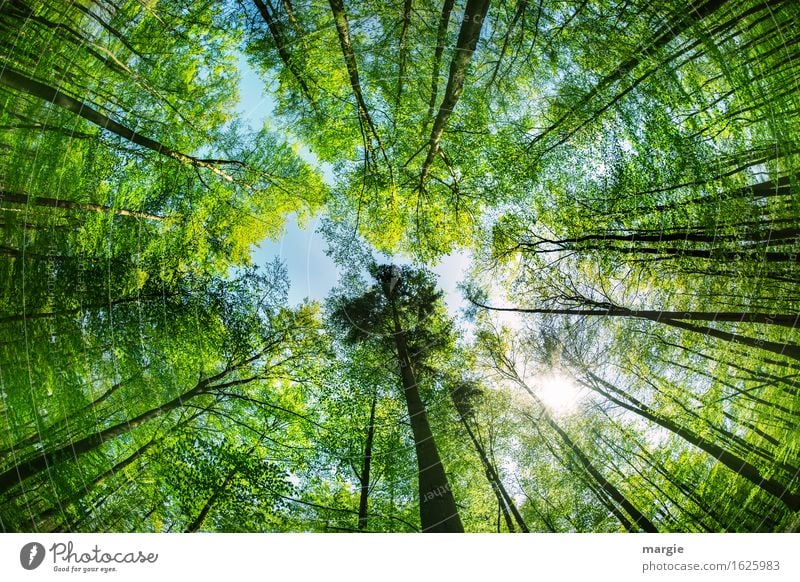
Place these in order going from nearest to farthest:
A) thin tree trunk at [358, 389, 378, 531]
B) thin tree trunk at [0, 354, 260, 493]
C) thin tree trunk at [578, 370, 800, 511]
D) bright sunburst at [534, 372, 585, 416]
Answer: thin tree trunk at [0, 354, 260, 493]
thin tree trunk at [578, 370, 800, 511]
thin tree trunk at [358, 389, 378, 531]
bright sunburst at [534, 372, 585, 416]

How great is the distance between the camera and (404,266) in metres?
2.63

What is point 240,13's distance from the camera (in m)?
2.33

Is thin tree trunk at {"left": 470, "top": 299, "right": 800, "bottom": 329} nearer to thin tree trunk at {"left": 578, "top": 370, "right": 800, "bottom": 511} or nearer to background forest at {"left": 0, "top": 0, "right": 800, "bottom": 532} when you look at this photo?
background forest at {"left": 0, "top": 0, "right": 800, "bottom": 532}

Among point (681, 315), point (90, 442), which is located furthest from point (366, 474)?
point (681, 315)

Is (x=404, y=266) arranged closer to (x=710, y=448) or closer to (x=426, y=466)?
(x=426, y=466)

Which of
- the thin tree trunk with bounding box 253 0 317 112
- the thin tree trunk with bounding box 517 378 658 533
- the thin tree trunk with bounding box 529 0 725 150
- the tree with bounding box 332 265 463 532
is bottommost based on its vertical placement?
the thin tree trunk with bounding box 517 378 658 533

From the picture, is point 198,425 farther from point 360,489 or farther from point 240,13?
point 240,13

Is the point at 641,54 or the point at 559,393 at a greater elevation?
the point at 641,54

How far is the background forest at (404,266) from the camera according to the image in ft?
7.19

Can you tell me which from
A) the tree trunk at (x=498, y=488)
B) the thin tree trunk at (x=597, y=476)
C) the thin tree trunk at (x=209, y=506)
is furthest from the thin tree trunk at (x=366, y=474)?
the thin tree trunk at (x=597, y=476)

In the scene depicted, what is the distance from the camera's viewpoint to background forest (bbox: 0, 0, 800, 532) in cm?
219
